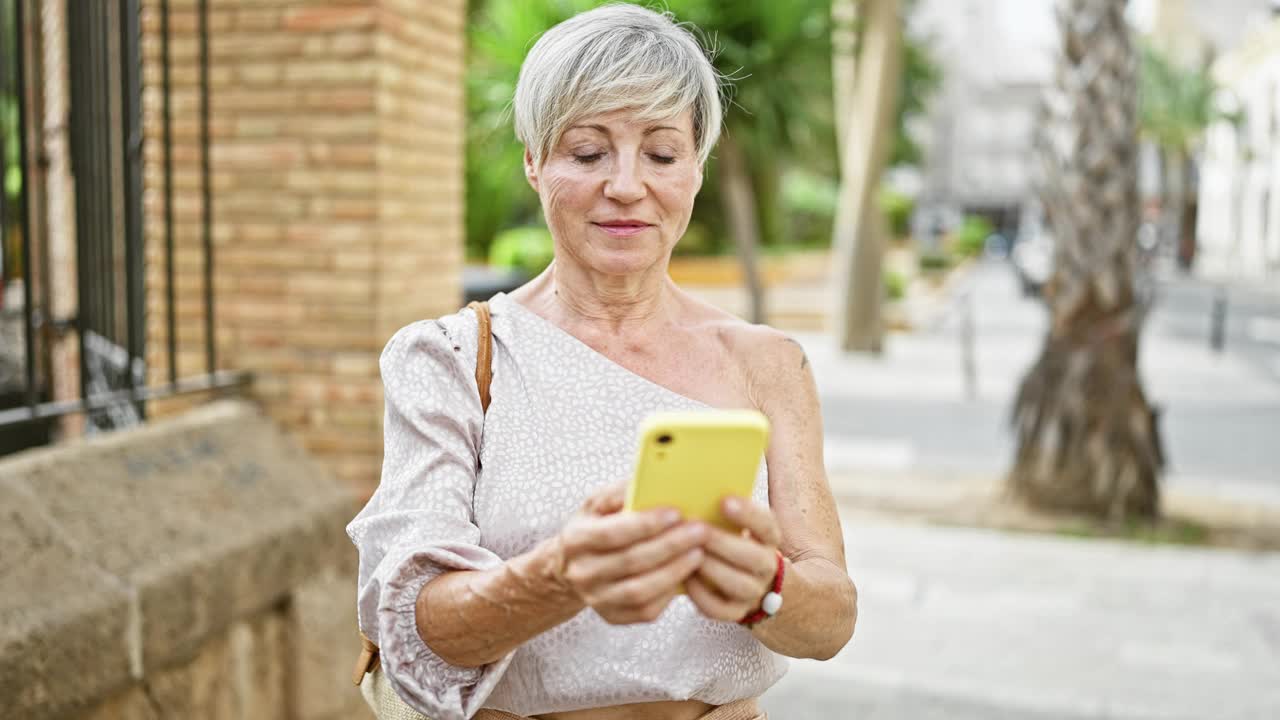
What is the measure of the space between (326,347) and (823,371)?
12.5 meters

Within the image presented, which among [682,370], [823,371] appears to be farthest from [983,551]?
[823,371]

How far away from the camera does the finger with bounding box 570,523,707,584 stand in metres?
1.46

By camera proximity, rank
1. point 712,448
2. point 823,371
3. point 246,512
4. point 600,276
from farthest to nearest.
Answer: point 823,371
point 246,512
point 600,276
point 712,448

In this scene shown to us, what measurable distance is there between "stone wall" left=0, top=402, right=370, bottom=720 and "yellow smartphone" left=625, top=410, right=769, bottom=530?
2.02m

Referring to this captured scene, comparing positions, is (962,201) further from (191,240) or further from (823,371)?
(191,240)

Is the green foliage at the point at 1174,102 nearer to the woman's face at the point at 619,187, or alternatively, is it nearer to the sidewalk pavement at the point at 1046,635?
the sidewalk pavement at the point at 1046,635

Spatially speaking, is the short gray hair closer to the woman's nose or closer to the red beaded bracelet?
the woman's nose

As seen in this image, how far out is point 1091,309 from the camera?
8508 mm

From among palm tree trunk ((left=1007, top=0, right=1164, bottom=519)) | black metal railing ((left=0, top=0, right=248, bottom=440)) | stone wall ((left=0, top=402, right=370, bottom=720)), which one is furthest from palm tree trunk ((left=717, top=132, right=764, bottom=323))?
stone wall ((left=0, top=402, right=370, bottom=720))

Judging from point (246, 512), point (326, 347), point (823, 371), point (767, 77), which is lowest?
point (823, 371)

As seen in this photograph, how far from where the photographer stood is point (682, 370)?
209 cm

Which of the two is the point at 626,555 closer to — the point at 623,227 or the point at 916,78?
the point at 623,227

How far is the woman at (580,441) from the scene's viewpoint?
1.83 meters

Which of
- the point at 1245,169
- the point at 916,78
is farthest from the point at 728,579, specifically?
the point at 1245,169
